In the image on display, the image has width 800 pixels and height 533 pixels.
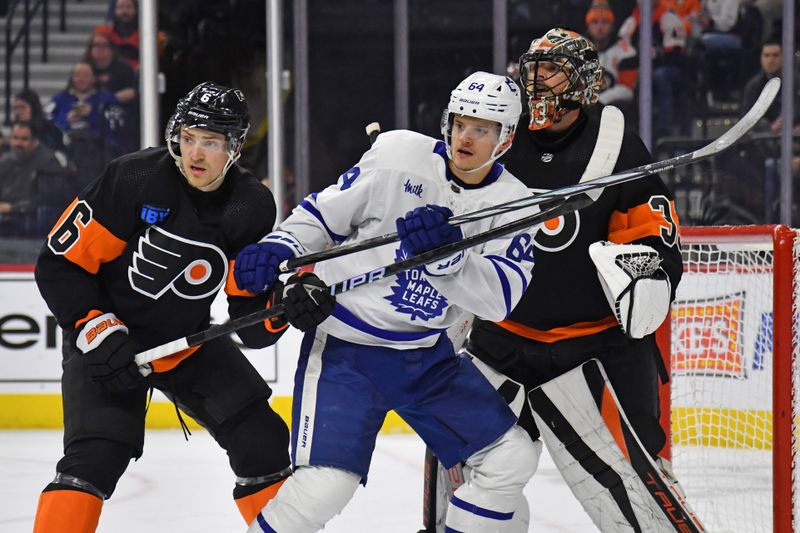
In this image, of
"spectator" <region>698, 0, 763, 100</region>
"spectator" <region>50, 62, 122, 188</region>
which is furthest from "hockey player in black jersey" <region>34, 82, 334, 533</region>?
"spectator" <region>698, 0, 763, 100</region>

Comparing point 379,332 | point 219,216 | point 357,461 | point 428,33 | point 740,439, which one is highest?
point 428,33

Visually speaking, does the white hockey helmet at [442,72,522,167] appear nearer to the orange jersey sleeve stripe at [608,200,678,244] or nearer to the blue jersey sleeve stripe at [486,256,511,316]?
the blue jersey sleeve stripe at [486,256,511,316]

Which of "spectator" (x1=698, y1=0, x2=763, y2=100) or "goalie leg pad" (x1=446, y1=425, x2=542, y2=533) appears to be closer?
"goalie leg pad" (x1=446, y1=425, x2=542, y2=533)

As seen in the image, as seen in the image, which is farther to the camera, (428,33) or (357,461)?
(428,33)

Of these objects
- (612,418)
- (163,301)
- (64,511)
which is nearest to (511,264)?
(612,418)

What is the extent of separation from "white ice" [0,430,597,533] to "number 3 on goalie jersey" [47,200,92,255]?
3.82ft

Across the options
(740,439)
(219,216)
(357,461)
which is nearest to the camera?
(357,461)

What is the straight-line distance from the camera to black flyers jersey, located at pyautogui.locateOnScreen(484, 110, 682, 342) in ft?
7.58

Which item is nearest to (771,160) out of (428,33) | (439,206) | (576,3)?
(576,3)

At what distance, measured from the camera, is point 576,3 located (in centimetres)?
563

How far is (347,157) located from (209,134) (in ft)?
11.2

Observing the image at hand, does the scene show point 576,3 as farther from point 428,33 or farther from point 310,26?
point 310,26

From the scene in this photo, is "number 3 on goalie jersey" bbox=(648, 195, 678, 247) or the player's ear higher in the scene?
the player's ear

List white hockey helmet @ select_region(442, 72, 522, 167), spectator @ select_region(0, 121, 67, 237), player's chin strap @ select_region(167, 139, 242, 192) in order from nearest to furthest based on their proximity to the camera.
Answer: white hockey helmet @ select_region(442, 72, 522, 167), player's chin strap @ select_region(167, 139, 242, 192), spectator @ select_region(0, 121, 67, 237)
